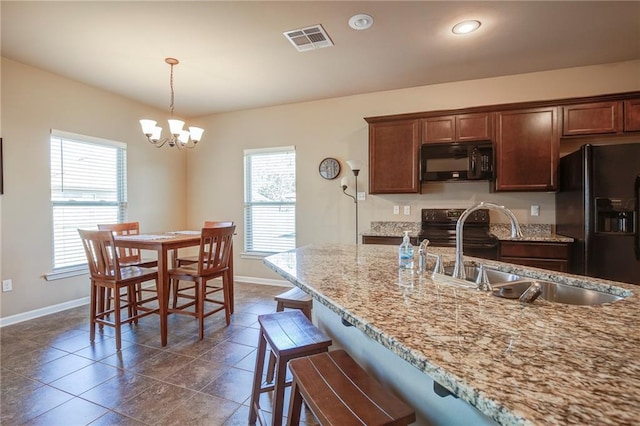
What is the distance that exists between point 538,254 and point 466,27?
7.20 feet

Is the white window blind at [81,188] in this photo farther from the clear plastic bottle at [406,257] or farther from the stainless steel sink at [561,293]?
the stainless steel sink at [561,293]

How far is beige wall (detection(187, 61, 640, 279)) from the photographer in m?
3.52

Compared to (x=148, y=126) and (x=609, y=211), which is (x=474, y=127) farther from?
(x=148, y=126)

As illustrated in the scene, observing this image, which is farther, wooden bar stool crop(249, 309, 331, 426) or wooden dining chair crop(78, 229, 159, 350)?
wooden dining chair crop(78, 229, 159, 350)

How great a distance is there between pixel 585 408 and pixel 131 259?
13.0 ft

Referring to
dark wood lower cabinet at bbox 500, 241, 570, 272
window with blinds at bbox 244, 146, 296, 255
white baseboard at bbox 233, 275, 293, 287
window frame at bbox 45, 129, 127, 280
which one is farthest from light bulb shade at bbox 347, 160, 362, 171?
window frame at bbox 45, 129, 127, 280

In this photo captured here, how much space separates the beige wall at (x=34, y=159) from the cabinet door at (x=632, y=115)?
574 centimetres

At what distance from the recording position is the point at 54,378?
2172 mm

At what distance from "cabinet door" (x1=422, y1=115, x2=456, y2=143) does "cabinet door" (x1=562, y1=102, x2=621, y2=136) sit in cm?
105

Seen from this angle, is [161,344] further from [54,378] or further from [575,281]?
[575,281]

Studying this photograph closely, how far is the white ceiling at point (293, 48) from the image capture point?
2373mm

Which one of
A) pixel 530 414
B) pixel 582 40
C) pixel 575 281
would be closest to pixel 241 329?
pixel 575 281

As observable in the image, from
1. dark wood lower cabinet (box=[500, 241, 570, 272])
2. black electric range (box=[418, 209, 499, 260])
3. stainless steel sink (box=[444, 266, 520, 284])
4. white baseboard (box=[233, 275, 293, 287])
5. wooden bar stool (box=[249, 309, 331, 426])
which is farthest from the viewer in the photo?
white baseboard (box=[233, 275, 293, 287])

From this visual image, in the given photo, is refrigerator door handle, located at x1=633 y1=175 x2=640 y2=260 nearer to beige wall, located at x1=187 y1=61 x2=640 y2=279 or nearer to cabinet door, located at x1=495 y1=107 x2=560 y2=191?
cabinet door, located at x1=495 y1=107 x2=560 y2=191
